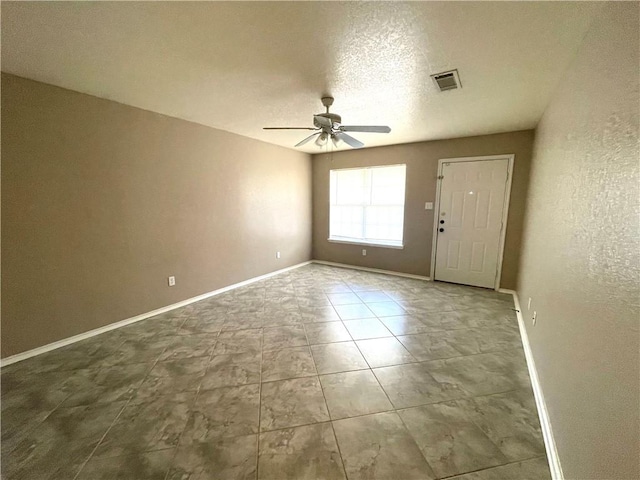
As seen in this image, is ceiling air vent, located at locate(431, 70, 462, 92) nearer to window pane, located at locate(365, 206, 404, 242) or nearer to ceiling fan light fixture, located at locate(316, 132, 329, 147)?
ceiling fan light fixture, located at locate(316, 132, 329, 147)

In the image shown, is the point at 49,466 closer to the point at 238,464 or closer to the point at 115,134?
the point at 238,464

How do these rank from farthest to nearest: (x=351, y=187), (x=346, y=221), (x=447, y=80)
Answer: (x=346, y=221)
(x=351, y=187)
(x=447, y=80)

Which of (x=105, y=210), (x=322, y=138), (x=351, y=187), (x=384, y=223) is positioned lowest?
(x=384, y=223)

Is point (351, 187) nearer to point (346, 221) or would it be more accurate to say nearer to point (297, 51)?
point (346, 221)

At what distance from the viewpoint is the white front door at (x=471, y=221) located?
3.85 m

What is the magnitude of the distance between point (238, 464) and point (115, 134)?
3.13 metres

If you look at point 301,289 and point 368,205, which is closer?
point 301,289

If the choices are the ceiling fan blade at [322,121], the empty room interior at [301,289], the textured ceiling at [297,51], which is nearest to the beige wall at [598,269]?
the empty room interior at [301,289]

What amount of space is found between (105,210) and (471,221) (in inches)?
191

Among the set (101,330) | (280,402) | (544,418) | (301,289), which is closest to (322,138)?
(301,289)

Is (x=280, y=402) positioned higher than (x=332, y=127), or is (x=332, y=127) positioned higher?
(x=332, y=127)

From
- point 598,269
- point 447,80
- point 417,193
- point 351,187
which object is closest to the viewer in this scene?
point 598,269

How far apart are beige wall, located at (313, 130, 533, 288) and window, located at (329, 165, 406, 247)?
14 cm

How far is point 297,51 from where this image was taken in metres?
1.74
